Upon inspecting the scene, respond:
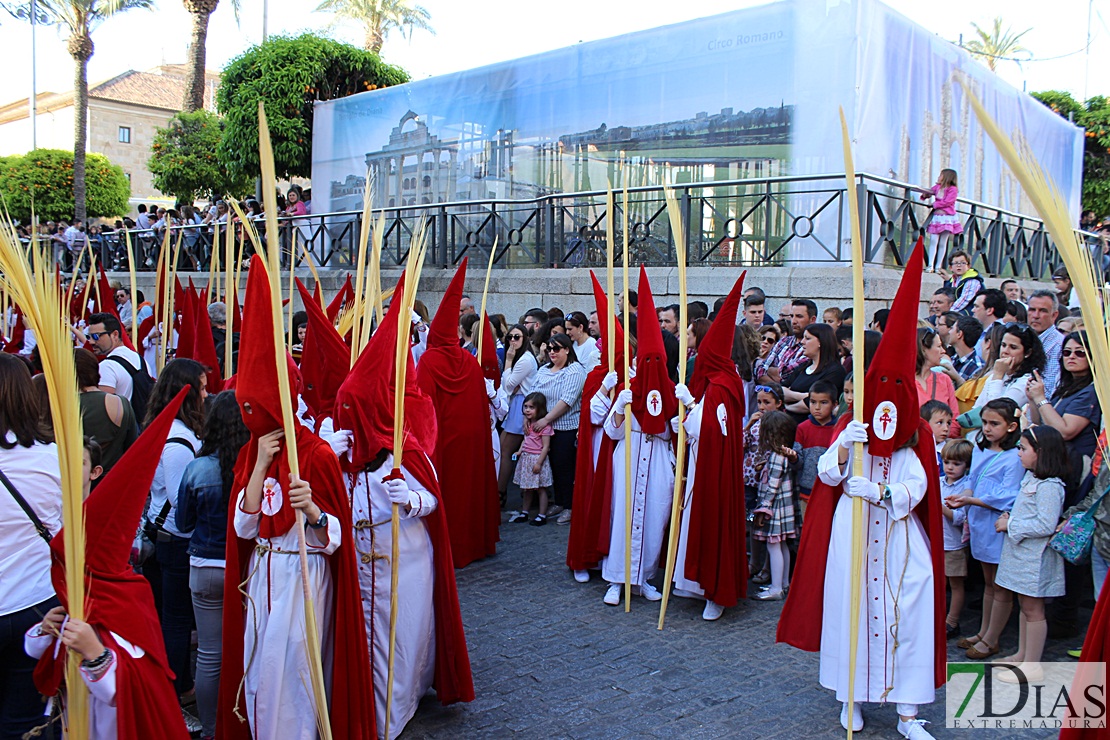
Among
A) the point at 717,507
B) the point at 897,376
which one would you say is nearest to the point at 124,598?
the point at 897,376

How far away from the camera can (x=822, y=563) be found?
14.6ft

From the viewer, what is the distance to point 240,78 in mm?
18875

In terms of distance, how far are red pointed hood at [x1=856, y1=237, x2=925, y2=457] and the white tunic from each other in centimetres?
20

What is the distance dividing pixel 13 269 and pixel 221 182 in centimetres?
2255

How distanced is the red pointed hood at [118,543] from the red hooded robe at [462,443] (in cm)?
393

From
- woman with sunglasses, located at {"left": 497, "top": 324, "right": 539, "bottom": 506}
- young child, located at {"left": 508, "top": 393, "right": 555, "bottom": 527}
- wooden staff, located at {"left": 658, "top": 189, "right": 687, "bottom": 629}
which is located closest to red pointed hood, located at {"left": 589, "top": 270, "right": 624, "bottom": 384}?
wooden staff, located at {"left": 658, "top": 189, "right": 687, "bottom": 629}

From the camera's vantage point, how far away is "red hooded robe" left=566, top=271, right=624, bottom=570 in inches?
252

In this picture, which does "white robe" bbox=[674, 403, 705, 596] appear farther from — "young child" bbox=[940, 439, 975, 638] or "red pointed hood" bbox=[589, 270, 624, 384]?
"young child" bbox=[940, 439, 975, 638]

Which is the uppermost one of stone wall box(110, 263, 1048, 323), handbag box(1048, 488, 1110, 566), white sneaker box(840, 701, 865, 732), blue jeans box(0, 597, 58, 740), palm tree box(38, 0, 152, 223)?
palm tree box(38, 0, 152, 223)

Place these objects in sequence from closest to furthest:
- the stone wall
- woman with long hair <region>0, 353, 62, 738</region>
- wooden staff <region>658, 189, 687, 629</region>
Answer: woman with long hair <region>0, 353, 62, 738</region> < wooden staff <region>658, 189, 687, 629</region> < the stone wall

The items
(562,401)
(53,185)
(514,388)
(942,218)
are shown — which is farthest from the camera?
(53,185)

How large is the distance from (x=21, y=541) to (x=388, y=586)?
1594mm

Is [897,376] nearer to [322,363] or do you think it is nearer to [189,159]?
[322,363]

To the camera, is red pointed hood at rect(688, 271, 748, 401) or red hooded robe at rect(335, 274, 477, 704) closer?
red hooded robe at rect(335, 274, 477, 704)
